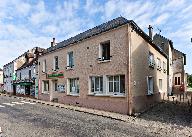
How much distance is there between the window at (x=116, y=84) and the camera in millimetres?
13841

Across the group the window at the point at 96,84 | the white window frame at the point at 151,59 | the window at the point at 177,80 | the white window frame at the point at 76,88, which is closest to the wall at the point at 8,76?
the white window frame at the point at 76,88

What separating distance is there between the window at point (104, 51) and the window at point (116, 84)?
168 cm

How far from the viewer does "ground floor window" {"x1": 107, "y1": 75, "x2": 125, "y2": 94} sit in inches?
545

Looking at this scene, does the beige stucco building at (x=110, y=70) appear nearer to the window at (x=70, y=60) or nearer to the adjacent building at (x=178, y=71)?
the window at (x=70, y=60)

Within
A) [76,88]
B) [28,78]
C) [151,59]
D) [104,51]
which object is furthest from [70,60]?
[28,78]

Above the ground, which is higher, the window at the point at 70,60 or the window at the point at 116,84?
the window at the point at 70,60

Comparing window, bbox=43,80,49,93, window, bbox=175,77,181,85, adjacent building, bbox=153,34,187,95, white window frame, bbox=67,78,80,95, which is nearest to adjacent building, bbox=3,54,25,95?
window, bbox=43,80,49,93

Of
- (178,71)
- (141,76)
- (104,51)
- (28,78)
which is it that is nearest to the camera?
(141,76)

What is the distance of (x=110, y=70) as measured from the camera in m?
14.5

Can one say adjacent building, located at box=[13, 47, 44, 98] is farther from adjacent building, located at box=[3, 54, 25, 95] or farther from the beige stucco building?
the beige stucco building

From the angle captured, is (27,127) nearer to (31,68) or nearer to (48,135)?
(48,135)

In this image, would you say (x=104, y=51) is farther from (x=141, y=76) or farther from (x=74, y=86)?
(x=74, y=86)

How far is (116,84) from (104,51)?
301cm

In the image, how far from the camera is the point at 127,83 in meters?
13.2
